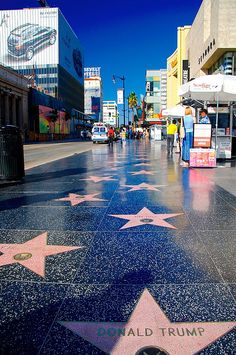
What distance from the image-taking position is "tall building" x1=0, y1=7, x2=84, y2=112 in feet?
360

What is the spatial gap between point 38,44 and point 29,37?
13.4 feet

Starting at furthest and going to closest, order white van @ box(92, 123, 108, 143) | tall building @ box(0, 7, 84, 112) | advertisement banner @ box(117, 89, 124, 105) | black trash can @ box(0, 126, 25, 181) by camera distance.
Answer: tall building @ box(0, 7, 84, 112) → advertisement banner @ box(117, 89, 124, 105) → white van @ box(92, 123, 108, 143) → black trash can @ box(0, 126, 25, 181)

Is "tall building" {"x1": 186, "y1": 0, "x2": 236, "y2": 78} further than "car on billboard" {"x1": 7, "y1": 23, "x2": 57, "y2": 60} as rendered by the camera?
No

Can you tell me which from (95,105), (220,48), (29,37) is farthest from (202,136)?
(95,105)

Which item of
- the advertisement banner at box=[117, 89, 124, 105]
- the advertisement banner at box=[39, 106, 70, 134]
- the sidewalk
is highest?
the advertisement banner at box=[117, 89, 124, 105]

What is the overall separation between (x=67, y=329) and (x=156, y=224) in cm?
269

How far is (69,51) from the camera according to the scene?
124 m

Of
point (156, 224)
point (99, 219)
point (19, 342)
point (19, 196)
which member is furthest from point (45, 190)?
point (19, 342)

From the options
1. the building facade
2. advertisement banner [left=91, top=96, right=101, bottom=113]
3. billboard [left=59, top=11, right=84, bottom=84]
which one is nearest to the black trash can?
the building facade

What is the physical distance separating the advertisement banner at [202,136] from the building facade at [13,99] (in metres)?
44.0

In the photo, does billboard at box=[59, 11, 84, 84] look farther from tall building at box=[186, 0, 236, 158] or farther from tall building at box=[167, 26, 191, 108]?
tall building at box=[186, 0, 236, 158]

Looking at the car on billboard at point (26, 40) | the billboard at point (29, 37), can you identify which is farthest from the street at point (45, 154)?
the car on billboard at point (26, 40)

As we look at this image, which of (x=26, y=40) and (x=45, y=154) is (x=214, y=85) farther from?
(x=26, y=40)

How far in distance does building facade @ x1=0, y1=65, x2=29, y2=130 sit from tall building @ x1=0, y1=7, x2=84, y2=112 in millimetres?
50156
